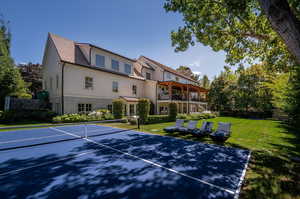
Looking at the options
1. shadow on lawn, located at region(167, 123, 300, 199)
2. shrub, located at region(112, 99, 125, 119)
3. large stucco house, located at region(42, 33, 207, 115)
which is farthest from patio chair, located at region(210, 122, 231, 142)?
large stucco house, located at region(42, 33, 207, 115)

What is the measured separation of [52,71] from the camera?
19391 mm

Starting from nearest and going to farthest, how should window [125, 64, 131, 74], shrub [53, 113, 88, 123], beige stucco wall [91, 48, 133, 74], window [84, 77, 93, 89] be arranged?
1. shrub [53, 113, 88, 123]
2. window [84, 77, 93, 89]
3. beige stucco wall [91, 48, 133, 74]
4. window [125, 64, 131, 74]

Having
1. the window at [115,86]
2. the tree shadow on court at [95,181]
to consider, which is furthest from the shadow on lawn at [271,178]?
the window at [115,86]

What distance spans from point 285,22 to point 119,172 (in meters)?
6.46

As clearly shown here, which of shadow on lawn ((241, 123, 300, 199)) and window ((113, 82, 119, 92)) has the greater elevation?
window ((113, 82, 119, 92))

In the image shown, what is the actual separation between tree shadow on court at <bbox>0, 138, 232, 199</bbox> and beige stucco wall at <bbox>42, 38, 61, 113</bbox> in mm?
15200

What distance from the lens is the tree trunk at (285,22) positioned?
3.45 metres

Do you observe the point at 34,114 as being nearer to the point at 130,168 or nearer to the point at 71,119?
the point at 71,119

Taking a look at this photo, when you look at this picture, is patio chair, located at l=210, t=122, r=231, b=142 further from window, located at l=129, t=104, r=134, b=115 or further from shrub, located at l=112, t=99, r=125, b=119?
window, located at l=129, t=104, r=134, b=115

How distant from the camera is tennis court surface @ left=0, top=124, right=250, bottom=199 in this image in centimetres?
364

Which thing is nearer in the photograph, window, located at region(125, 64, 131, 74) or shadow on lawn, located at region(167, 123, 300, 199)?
shadow on lawn, located at region(167, 123, 300, 199)

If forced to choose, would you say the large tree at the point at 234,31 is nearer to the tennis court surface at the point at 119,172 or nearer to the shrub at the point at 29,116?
the tennis court surface at the point at 119,172

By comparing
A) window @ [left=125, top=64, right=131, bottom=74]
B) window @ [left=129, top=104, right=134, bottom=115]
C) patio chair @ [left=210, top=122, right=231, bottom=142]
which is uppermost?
window @ [left=125, top=64, right=131, bottom=74]

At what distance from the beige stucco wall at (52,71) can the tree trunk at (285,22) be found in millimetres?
20565
